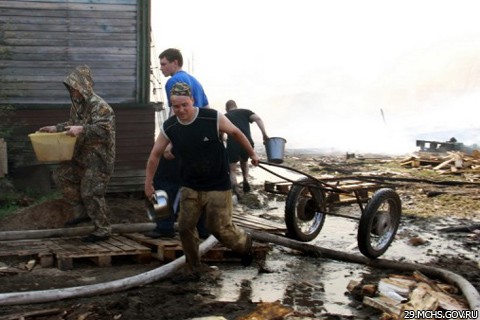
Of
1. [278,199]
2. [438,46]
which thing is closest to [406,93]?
[438,46]

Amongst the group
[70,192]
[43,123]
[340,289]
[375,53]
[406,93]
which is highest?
[375,53]

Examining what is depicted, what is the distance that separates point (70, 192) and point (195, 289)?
2705 millimetres

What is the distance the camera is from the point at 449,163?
17812mm

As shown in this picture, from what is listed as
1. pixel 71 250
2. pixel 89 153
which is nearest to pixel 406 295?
pixel 71 250

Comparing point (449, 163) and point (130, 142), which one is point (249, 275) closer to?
point (130, 142)

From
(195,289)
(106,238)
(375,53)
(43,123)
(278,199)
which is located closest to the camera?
(195,289)

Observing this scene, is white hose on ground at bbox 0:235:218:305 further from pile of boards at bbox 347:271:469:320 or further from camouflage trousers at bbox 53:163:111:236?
pile of boards at bbox 347:271:469:320

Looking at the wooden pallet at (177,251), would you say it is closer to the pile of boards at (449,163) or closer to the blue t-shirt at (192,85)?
the blue t-shirt at (192,85)

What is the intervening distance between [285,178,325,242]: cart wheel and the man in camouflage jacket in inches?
95.5

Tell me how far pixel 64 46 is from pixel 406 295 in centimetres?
809

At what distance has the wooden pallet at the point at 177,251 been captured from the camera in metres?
7.20

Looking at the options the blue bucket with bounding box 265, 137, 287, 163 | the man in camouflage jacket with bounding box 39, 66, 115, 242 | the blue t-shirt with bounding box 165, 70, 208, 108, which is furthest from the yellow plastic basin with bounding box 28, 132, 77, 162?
the blue bucket with bounding box 265, 137, 287, 163

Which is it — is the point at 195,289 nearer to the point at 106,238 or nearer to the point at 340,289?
the point at 340,289

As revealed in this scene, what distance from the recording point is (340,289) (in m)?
6.44
